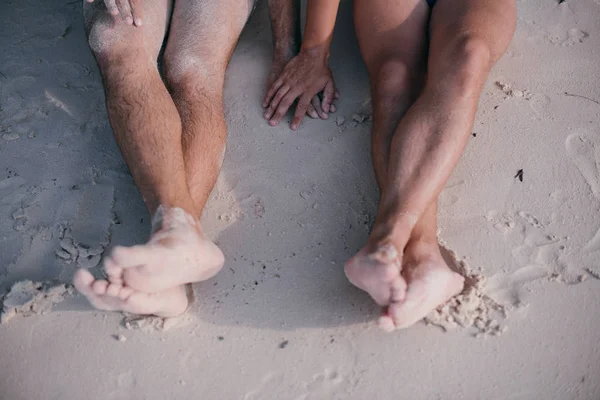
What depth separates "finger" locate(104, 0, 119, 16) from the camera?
2.03 meters

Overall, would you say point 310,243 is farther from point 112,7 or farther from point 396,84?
point 112,7

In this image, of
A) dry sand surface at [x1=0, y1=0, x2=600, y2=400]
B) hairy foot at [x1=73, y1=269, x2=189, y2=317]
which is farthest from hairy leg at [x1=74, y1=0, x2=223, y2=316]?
dry sand surface at [x1=0, y1=0, x2=600, y2=400]

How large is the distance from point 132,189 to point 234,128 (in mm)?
485

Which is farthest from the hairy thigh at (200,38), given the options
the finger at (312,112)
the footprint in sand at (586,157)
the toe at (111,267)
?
the footprint in sand at (586,157)

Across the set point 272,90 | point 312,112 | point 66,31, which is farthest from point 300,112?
point 66,31

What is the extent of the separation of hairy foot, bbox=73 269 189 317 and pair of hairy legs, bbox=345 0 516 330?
556mm

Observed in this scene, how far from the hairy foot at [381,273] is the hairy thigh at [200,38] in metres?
1.04

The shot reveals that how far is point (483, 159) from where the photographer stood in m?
2.18

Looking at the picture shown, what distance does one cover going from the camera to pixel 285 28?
8.02ft

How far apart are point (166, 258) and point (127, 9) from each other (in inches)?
40.5

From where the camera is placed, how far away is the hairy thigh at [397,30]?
2104mm

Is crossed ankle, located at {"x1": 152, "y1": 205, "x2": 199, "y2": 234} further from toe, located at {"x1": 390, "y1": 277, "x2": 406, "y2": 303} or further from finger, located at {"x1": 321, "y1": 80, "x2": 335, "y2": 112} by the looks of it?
finger, located at {"x1": 321, "y1": 80, "x2": 335, "y2": 112}

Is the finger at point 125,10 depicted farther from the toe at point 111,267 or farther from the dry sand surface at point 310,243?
the toe at point 111,267

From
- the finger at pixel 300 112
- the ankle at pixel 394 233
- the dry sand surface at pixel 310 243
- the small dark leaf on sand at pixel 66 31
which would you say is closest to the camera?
the ankle at pixel 394 233
